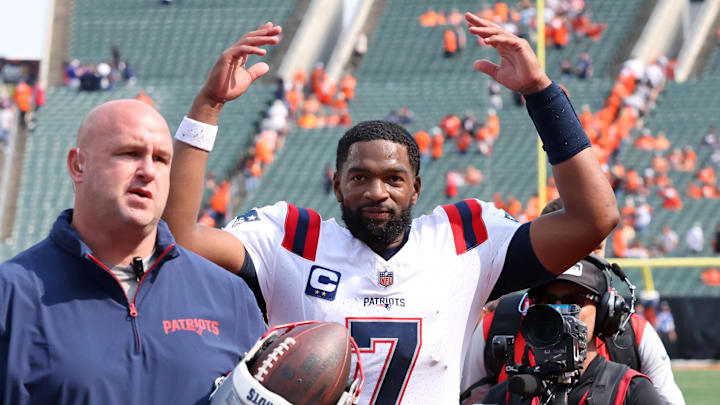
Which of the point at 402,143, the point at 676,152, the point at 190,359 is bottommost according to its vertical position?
the point at 676,152

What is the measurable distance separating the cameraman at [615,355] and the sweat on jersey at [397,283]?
683 millimetres

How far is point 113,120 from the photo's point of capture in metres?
2.36

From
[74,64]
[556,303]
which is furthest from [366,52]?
[556,303]

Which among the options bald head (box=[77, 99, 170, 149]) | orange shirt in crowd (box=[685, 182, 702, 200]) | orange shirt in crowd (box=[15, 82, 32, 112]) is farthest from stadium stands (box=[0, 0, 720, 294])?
bald head (box=[77, 99, 170, 149])

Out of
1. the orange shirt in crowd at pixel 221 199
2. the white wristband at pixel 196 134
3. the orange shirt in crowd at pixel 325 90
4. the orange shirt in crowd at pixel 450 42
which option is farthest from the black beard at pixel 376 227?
the orange shirt in crowd at pixel 450 42

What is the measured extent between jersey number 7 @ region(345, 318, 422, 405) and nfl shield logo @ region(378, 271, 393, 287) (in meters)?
0.11

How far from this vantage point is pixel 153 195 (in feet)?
7.68

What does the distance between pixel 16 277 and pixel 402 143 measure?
134 cm

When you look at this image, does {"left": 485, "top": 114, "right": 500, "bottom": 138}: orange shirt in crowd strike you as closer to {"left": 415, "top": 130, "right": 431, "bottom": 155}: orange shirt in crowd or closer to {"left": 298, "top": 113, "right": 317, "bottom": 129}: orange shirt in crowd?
{"left": 415, "top": 130, "right": 431, "bottom": 155}: orange shirt in crowd

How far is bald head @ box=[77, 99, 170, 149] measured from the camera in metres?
2.36

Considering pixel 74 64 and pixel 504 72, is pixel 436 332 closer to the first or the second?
pixel 504 72

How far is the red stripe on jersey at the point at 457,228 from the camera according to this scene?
320cm

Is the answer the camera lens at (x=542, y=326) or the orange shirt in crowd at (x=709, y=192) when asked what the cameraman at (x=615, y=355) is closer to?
the camera lens at (x=542, y=326)

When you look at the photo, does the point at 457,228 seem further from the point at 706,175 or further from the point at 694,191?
the point at 706,175
